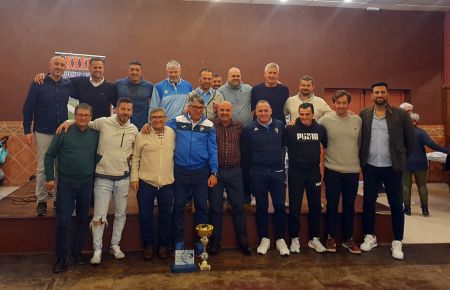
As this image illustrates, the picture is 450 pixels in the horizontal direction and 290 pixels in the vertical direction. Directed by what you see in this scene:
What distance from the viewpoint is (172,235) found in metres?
3.41

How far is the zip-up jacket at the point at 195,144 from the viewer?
3258mm

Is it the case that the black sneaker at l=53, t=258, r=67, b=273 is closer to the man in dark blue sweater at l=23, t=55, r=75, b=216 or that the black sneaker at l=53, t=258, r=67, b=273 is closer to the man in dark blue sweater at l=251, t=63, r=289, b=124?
the man in dark blue sweater at l=23, t=55, r=75, b=216

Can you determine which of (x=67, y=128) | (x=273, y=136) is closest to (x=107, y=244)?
(x=67, y=128)

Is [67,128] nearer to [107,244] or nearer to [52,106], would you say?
[52,106]

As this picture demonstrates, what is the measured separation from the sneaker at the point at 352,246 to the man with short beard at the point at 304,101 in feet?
4.01

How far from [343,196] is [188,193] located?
4.72ft

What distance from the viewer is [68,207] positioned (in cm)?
302

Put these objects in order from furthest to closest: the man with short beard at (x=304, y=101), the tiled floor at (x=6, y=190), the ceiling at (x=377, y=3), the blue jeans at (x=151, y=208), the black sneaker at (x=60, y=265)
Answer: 1. the ceiling at (x=377, y=3)
2. the tiled floor at (x=6, y=190)
3. the man with short beard at (x=304, y=101)
4. the blue jeans at (x=151, y=208)
5. the black sneaker at (x=60, y=265)

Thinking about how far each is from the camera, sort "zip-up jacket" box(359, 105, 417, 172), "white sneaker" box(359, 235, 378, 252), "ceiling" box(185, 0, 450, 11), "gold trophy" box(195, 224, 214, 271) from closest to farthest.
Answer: "gold trophy" box(195, 224, 214, 271), "zip-up jacket" box(359, 105, 417, 172), "white sneaker" box(359, 235, 378, 252), "ceiling" box(185, 0, 450, 11)

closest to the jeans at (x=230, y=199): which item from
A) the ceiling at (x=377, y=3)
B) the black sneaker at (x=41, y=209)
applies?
the black sneaker at (x=41, y=209)

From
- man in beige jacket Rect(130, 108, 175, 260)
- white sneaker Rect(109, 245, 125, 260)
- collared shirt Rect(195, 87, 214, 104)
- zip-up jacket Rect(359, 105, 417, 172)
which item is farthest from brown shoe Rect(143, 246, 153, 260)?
zip-up jacket Rect(359, 105, 417, 172)

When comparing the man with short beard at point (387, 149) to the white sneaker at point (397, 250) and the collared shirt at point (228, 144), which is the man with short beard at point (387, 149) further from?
the collared shirt at point (228, 144)

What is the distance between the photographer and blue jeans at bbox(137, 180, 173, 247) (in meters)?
3.23

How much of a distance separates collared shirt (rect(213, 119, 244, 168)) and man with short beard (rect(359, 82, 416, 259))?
1.15 m
